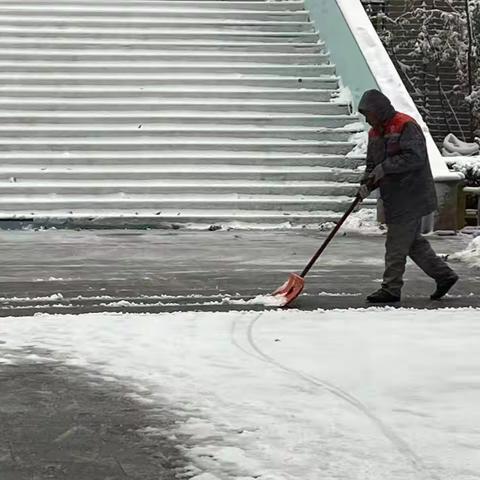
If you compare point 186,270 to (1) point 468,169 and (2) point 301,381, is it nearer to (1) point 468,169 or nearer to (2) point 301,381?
(2) point 301,381

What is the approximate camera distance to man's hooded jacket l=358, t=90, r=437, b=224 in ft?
19.6

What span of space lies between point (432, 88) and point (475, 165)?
9.39 meters

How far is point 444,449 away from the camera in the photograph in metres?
3.17

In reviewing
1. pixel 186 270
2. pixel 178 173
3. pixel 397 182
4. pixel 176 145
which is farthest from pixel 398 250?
pixel 176 145

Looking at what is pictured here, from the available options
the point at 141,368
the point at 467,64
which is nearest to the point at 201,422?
the point at 141,368

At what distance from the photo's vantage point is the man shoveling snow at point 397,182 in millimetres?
5980

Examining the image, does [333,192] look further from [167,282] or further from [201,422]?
[201,422]

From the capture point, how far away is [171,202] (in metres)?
10.9

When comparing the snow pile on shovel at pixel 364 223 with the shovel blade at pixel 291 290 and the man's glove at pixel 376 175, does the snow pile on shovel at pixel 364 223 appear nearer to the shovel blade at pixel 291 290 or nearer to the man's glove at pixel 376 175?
the man's glove at pixel 376 175

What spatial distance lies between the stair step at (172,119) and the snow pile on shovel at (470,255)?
4509mm

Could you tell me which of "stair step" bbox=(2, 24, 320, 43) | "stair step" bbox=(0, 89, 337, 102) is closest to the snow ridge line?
"stair step" bbox=(0, 89, 337, 102)

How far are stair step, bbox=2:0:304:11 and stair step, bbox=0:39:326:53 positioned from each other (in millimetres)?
1180

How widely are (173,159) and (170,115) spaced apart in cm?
100

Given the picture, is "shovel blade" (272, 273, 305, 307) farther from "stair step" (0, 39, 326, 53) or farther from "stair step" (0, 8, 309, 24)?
"stair step" (0, 8, 309, 24)
